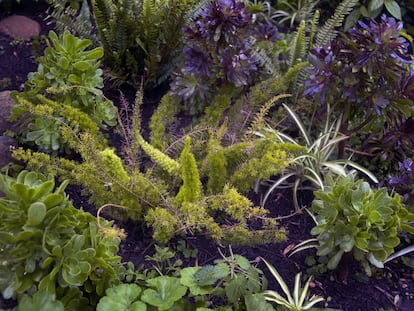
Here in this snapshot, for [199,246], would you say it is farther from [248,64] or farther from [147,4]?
[147,4]

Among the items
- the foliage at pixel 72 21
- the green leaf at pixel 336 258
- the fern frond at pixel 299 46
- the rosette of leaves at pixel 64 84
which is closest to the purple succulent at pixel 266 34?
the fern frond at pixel 299 46

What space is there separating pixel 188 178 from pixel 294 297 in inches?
28.2

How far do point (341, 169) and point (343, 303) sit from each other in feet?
2.34

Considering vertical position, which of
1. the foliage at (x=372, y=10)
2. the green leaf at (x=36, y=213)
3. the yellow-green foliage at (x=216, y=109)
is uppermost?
the foliage at (x=372, y=10)

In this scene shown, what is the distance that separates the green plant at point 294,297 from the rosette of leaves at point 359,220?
7.5 inches

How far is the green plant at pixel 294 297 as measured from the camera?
2172mm

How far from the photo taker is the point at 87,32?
3301mm

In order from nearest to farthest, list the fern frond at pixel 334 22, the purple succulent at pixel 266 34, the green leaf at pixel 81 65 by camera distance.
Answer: the green leaf at pixel 81 65 < the fern frond at pixel 334 22 < the purple succulent at pixel 266 34

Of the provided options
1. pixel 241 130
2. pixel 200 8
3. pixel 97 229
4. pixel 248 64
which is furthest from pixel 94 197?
pixel 200 8

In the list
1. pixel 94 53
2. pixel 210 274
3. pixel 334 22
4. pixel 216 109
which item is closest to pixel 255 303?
Answer: pixel 210 274

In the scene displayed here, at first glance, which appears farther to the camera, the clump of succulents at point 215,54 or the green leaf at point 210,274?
the clump of succulents at point 215,54

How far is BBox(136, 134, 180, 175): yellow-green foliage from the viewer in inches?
95.7

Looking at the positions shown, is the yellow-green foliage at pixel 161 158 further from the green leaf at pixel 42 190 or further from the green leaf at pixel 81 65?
the green leaf at pixel 42 190

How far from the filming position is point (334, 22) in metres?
3.32
